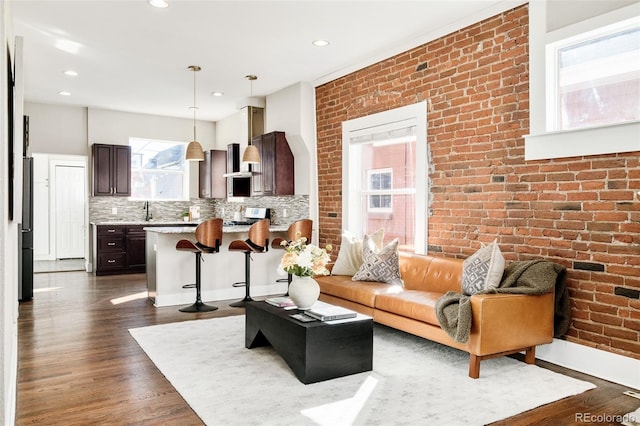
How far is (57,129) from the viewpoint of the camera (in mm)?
8422

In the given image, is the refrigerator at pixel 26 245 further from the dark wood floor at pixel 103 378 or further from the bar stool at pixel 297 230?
the bar stool at pixel 297 230

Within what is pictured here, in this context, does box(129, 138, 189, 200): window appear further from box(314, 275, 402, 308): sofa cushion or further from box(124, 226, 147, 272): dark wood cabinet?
box(314, 275, 402, 308): sofa cushion

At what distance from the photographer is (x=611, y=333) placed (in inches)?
134

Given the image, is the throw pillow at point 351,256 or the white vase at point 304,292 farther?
the throw pillow at point 351,256

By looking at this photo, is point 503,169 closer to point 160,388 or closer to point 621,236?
point 621,236

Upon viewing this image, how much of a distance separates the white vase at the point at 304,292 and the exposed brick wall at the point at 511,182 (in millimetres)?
1716

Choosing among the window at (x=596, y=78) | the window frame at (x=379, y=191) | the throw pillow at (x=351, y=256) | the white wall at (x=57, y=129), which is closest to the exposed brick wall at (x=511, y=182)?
the window at (x=596, y=78)

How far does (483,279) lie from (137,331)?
10.5 feet

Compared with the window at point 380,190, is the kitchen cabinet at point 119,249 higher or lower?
lower

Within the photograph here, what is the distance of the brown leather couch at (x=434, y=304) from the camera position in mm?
3309

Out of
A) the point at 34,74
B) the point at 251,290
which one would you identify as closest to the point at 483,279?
the point at 251,290

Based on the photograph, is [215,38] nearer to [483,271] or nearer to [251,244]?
[251,244]

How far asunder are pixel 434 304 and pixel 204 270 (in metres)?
3.36

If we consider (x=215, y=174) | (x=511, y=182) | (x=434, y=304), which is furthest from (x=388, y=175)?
(x=215, y=174)
